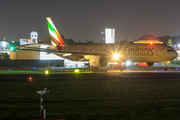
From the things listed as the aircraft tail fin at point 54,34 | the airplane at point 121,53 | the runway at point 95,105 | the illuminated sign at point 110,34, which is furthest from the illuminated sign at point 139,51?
the illuminated sign at point 110,34

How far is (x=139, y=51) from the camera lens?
4500 centimetres

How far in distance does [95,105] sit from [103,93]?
13.9ft

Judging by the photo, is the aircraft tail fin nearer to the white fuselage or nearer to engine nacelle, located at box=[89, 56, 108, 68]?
the white fuselage

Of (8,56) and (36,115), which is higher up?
(8,56)

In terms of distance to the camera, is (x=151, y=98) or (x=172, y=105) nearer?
(x=172, y=105)

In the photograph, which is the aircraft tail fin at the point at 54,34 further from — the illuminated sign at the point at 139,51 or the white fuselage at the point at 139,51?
the illuminated sign at the point at 139,51

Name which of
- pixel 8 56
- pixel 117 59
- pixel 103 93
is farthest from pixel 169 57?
pixel 8 56

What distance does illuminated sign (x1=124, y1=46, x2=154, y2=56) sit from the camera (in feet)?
146

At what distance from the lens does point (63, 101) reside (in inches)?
616

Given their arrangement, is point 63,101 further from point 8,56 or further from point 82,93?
point 8,56

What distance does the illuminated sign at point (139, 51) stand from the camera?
44531 mm

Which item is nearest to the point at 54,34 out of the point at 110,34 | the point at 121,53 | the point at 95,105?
the point at 121,53

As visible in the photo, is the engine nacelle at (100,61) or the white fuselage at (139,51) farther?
the white fuselage at (139,51)

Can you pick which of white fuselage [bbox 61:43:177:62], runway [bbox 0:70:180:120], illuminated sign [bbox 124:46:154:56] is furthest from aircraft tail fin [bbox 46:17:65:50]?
runway [bbox 0:70:180:120]
